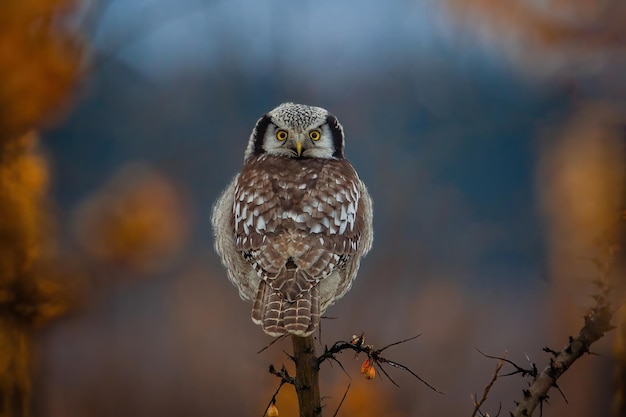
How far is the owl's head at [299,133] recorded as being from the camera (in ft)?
11.5

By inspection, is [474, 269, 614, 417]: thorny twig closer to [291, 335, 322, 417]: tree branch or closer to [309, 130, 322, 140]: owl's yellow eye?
[291, 335, 322, 417]: tree branch

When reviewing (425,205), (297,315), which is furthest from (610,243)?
(425,205)

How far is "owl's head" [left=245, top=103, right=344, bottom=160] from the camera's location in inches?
137

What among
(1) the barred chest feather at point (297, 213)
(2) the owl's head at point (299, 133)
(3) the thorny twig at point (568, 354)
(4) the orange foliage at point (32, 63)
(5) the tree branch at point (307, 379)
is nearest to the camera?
(3) the thorny twig at point (568, 354)

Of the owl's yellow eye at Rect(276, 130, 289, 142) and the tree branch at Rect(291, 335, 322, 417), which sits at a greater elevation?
the owl's yellow eye at Rect(276, 130, 289, 142)

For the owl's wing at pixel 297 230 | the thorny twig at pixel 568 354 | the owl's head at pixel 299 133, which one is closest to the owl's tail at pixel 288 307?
the owl's wing at pixel 297 230

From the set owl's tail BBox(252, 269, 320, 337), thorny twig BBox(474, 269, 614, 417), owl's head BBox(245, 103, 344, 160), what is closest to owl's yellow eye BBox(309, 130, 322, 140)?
owl's head BBox(245, 103, 344, 160)

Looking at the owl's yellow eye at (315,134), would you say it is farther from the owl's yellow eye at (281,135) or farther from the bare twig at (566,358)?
the bare twig at (566,358)

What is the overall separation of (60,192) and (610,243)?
5.94 metres

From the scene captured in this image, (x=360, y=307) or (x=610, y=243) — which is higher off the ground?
(x=360, y=307)

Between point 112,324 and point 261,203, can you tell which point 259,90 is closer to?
point 112,324

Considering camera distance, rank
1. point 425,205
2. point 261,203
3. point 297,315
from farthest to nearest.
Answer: point 425,205 → point 261,203 → point 297,315

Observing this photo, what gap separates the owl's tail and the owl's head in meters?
0.87

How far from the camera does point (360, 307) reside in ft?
19.6
